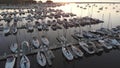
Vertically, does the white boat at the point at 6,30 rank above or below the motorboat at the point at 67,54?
above

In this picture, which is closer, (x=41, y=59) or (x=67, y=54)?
(x=41, y=59)

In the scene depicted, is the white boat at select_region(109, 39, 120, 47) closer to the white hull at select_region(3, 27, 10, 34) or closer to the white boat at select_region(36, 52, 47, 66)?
the white boat at select_region(36, 52, 47, 66)

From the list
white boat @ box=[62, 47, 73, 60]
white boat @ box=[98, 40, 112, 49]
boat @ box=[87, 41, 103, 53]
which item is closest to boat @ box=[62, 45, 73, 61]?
white boat @ box=[62, 47, 73, 60]

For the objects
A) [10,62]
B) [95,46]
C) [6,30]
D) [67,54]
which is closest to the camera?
[10,62]

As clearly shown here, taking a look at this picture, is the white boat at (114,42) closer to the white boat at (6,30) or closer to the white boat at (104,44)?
the white boat at (104,44)

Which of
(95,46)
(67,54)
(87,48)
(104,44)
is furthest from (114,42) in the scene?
(67,54)

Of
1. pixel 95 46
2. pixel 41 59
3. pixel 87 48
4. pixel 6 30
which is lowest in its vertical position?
pixel 95 46

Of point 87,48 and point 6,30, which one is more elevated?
point 6,30

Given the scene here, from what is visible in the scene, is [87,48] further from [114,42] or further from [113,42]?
[114,42]

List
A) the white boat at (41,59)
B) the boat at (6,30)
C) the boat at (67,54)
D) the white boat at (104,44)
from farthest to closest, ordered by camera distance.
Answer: the boat at (6,30) < the white boat at (104,44) < the boat at (67,54) < the white boat at (41,59)

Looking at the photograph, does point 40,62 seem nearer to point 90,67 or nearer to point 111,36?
point 90,67

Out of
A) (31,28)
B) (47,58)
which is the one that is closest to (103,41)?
(47,58)

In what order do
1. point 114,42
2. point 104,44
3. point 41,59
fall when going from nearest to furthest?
point 41,59, point 104,44, point 114,42

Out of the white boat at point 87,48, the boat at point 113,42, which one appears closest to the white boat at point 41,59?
the white boat at point 87,48
